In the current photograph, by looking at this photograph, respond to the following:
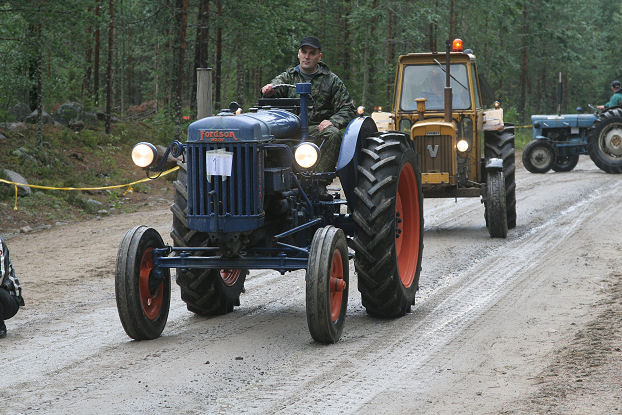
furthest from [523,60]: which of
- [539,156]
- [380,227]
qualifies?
[380,227]

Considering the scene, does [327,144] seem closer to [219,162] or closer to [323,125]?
[323,125]

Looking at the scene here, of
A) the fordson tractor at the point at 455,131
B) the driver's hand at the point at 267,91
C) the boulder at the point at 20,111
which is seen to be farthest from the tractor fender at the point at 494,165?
the boulder at the point at 20,111

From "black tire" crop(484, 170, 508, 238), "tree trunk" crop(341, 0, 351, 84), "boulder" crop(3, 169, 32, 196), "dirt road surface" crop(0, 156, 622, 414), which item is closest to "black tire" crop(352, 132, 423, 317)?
"dirt road surface" crop(0, 156, 622, 414)

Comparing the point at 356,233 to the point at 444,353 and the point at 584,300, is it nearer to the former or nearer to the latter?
the point at 444,353

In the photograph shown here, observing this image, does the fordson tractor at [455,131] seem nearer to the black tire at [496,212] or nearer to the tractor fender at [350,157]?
the black tire at [496,212]

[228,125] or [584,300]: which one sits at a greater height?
[228,125]

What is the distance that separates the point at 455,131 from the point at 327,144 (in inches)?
225

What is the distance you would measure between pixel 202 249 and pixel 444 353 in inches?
78.2

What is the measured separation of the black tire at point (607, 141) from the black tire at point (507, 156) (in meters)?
9.69

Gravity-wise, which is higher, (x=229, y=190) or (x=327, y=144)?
(x=327, y=144)

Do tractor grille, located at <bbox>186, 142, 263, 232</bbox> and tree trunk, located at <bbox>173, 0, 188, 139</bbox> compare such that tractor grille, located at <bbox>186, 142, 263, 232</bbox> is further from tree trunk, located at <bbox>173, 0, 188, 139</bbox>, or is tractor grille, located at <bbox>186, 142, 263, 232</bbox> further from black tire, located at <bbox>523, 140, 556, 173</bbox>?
black tire, located at <bbox>523, 140, 556, 173</bbox>

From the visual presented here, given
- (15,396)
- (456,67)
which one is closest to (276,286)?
(15,396)

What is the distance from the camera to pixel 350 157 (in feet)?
24.0

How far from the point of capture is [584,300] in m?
8.27
